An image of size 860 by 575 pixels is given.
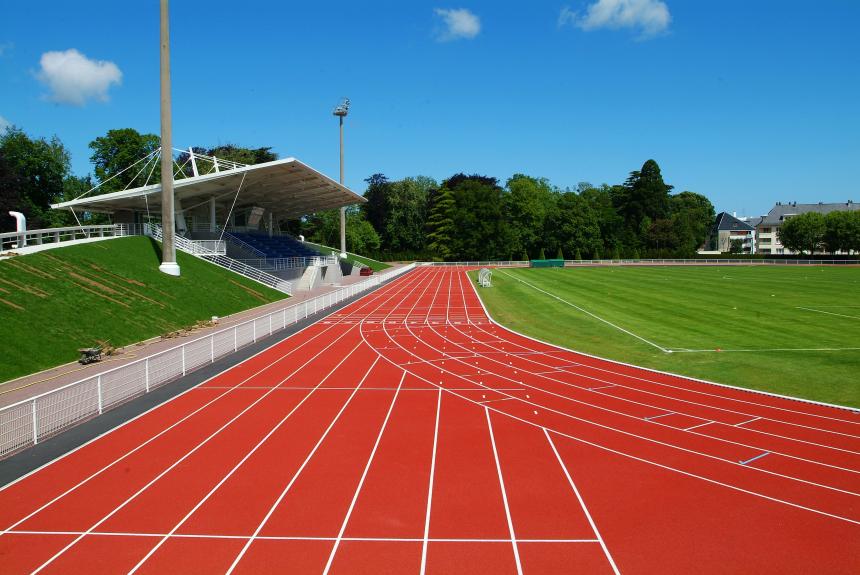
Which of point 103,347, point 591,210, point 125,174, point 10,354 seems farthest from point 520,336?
point 591,210

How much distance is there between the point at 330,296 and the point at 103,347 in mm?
16387

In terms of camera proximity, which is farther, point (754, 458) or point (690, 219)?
point (690, 219)

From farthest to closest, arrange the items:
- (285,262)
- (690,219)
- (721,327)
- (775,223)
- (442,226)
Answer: (775,223), (690,219), (442,226), (285,262), (721,327)

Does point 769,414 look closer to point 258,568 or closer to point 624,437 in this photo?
point 624,437

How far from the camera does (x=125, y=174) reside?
72.7 meters

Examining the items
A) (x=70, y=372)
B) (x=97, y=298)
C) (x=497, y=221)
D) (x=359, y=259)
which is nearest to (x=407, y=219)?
(x=497, y=221)

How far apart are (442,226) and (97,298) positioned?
80127mm

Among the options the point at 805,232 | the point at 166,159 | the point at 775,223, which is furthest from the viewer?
the point at 775,223

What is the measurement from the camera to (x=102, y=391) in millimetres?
12422

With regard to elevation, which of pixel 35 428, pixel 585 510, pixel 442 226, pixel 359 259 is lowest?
pixel 585 510

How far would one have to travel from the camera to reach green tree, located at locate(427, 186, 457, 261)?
99.8m

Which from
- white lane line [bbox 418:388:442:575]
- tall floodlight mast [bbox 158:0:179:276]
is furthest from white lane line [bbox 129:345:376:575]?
tall floodlight mast [bbox 158:0:179:276]

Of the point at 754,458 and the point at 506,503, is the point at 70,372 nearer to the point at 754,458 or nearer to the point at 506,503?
the point at 506,503

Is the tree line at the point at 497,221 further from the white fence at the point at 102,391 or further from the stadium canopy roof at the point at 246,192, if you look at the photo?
the white fence at the point at 102,391
